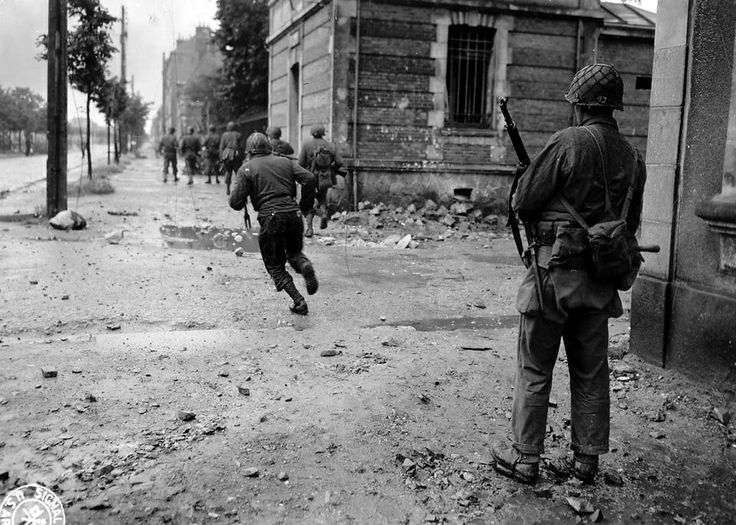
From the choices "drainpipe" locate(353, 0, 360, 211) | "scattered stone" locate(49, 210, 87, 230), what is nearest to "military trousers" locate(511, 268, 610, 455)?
"scattered stone" locate(49, 210, 87, 230)

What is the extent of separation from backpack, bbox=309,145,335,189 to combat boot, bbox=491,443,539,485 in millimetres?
8960

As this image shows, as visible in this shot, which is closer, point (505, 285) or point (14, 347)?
point (14, 347)

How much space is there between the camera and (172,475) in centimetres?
339

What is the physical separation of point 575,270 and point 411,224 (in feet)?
34.0

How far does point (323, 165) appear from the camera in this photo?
12078 millimetres

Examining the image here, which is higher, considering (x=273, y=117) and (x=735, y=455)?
(x=273, y=117)

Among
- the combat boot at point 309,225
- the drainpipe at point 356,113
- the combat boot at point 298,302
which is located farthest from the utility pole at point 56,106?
the combat boot at point 298,302

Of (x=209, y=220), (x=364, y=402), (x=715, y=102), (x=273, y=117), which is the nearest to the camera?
(x=364, y=402)

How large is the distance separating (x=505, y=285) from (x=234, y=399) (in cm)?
494

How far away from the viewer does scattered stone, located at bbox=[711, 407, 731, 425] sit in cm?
443

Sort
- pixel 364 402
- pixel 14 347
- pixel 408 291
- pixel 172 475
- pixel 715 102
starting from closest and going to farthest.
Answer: pixel 172 475 → pixel 364 402 → pixel 715 102 → pixel 14 347 → pixel 408 291

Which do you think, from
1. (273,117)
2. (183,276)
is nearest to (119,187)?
(273,117)

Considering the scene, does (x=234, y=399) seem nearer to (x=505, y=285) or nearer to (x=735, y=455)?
(x=735, y=455)

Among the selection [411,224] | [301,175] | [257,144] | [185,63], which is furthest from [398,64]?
[185,63]
